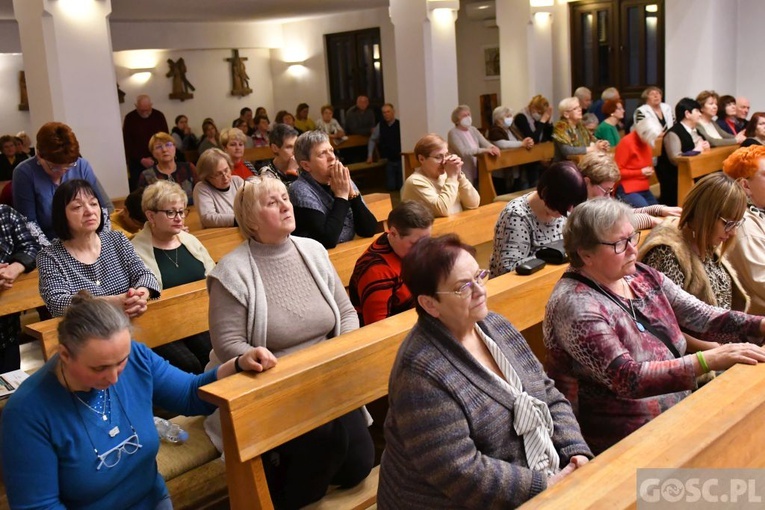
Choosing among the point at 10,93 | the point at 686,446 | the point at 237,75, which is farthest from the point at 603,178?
the point at 237,75

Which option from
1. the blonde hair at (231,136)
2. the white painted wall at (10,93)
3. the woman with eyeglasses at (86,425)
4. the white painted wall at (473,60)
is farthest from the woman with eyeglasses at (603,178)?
the white painted wall at (10,93)

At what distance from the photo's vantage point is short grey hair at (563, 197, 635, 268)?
2434 mm

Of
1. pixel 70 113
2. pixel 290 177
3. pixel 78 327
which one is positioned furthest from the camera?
pixel 70 113

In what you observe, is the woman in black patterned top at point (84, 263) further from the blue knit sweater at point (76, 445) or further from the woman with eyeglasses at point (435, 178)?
the woman with eyeglasses at point (435, 178)

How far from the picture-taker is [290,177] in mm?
4934

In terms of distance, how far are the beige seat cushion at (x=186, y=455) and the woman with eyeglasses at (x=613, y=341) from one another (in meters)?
1.15

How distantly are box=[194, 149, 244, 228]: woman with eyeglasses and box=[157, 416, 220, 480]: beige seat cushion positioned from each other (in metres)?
2.10

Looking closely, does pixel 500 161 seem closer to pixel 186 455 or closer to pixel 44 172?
pixel 44 172

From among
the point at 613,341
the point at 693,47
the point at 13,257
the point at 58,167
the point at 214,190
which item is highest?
the point at 693,47

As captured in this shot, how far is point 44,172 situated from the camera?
4305mm

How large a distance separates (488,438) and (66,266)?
76.5 inches

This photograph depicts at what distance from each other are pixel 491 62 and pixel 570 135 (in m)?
7.25

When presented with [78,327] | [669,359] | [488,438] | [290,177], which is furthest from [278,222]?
[290,177]

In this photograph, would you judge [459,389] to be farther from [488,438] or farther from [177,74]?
[177,74]
